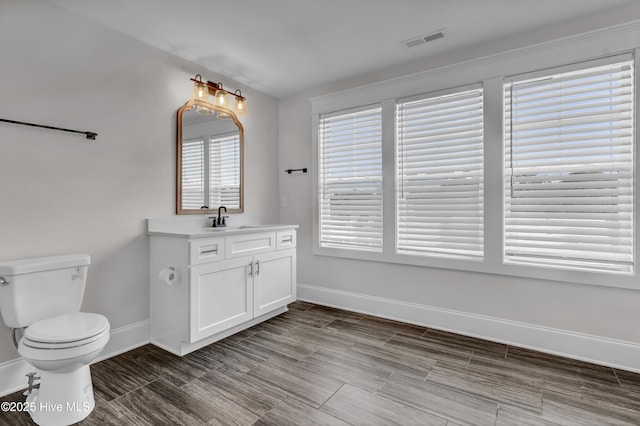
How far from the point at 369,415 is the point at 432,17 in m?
2.62

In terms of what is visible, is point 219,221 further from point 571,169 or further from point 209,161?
point 571,169

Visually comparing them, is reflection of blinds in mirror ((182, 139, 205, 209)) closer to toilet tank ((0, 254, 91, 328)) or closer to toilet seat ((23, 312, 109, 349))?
toilet tank ((0, 254, 91, 328))

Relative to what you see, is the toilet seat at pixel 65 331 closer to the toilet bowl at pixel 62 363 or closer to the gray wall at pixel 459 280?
the toilet bowl at pixel 62 363

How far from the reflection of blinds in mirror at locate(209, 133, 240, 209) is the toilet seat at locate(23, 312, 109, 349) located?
5.13 feet

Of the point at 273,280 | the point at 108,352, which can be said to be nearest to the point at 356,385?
the point at 273,280

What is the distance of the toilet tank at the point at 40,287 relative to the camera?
183cm

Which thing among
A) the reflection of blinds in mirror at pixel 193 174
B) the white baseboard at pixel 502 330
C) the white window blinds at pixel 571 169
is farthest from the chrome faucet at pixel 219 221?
the white window blinds at pixel 571 169

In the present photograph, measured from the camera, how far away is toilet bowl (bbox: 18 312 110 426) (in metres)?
1.61

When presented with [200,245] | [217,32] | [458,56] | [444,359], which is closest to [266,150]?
[217,32]

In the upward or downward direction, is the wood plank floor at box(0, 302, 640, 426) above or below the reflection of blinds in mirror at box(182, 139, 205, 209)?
below

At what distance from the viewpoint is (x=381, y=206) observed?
10.8ft

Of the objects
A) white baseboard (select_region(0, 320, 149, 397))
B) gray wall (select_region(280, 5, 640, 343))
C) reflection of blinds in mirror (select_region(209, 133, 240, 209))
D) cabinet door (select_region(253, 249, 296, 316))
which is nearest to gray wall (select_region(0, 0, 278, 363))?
white baseboard (select_region(0, 320, 149, 397))

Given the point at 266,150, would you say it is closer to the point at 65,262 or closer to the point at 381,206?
the point at 381,206

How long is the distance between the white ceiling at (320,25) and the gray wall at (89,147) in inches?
8.6
